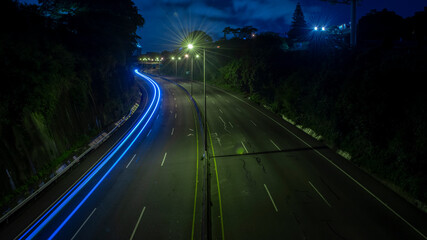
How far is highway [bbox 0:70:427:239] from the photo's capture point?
1205 cm

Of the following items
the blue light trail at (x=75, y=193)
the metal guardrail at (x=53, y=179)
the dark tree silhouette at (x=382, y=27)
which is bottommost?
the blue light trail at (x=75, y=193)

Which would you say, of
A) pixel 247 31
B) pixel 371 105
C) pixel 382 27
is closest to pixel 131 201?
pixel 371 105

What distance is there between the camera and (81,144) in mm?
23609

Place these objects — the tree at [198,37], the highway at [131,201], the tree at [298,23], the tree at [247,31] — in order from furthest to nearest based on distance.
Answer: the tree at [198,37] < the tree at [247,31] < the tree at [298,23] < the highway at [131,201]

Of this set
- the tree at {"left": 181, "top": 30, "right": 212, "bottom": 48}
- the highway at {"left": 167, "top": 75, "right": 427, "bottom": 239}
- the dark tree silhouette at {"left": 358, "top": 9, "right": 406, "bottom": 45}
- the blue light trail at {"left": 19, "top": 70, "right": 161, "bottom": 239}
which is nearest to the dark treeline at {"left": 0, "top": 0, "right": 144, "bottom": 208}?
the blue light trail at {"left": 19, "top": 70, "right": 161, "bottom": 239}

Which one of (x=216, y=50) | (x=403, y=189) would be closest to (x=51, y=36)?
(x=403, y=189)

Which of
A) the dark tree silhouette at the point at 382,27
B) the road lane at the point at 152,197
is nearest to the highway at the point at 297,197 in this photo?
the road lane at the point at 152,197

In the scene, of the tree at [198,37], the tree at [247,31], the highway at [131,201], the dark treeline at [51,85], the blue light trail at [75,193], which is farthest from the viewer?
the tree at [198,37]

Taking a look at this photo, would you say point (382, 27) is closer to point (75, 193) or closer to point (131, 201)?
point (131, 201)

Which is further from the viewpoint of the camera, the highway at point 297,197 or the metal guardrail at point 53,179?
the metal guardrail at point 53,179

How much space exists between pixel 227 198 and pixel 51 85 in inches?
753

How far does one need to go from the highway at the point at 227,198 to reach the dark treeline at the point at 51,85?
281 centimetres

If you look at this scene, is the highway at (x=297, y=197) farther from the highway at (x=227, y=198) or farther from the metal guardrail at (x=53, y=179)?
the metal guardrail at (x=53, y=179)

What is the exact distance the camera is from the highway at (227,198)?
39.5 feet
